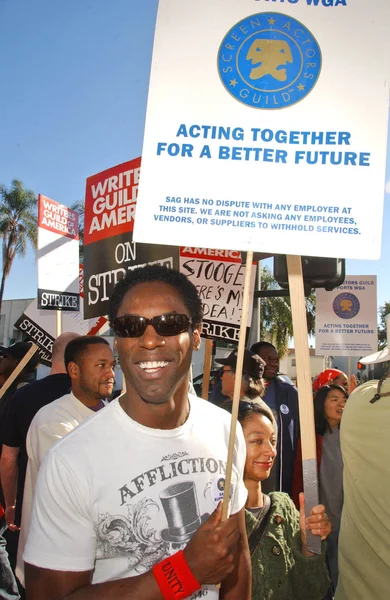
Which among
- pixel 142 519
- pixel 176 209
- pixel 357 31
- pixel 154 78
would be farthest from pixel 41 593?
pixel 357 31

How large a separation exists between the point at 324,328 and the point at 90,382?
528 cm

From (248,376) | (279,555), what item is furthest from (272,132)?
(248,376)

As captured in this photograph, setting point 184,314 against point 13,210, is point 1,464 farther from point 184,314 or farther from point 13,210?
point 13,210

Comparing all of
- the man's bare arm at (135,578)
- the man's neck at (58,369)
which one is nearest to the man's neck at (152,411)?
the man's bare arm at (135,578)

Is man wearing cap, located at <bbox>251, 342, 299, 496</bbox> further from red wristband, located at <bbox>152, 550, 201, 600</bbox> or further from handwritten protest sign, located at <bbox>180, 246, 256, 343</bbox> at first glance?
red wristband, located at <bbox>152, 550, 201, 600</bbox>

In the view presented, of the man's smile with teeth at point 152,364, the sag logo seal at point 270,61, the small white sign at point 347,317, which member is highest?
the sag logo seal at point 270,61

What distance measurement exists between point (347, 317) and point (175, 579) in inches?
271

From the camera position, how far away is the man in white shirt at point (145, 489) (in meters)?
1.46

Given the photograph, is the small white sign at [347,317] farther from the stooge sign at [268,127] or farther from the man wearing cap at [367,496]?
the stooge sign at [268,127]

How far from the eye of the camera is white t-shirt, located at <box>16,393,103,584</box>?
2.85 meters

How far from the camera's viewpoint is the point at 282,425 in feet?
14.3

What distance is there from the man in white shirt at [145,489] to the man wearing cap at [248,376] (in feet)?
6.38

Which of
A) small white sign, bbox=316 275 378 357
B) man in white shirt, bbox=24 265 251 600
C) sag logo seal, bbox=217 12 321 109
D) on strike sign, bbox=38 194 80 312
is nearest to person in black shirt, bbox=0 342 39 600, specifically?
on strike sign, bbox=38 194 80 312

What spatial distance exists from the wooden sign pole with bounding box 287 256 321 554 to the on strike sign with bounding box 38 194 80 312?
378 centimetres
